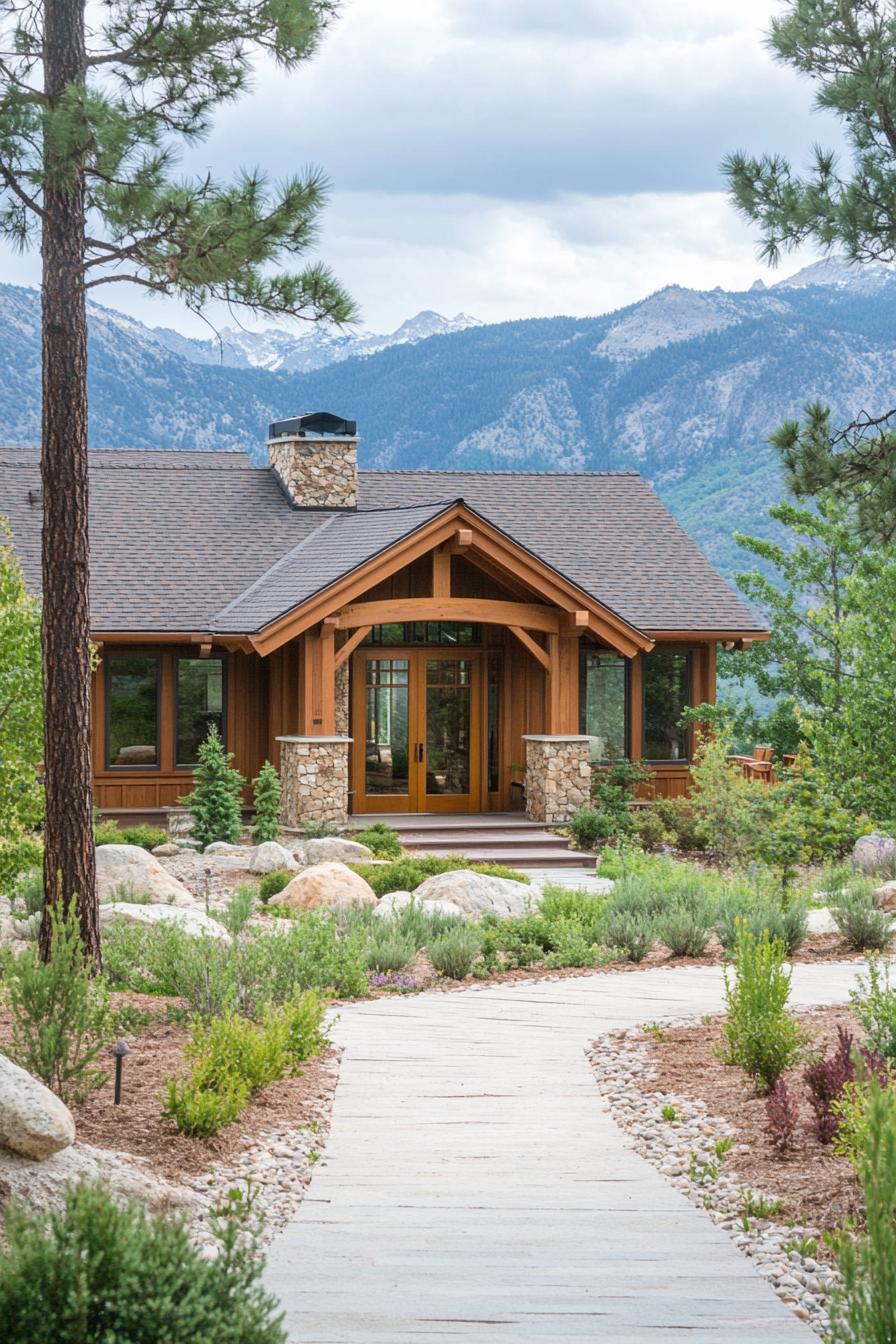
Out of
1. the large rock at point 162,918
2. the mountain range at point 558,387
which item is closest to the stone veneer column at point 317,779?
the large rock at point 162,918

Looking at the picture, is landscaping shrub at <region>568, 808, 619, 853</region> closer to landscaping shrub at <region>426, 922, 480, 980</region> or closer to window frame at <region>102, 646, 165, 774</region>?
window frame at <region>102, 646, 165, 774</region>

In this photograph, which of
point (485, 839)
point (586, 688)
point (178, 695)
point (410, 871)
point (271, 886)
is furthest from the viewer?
point (586, 688)

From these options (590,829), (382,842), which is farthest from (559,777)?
(382,842)

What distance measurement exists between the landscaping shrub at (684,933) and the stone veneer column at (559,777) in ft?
27.6

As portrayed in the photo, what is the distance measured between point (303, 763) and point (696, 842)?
17.1 feet

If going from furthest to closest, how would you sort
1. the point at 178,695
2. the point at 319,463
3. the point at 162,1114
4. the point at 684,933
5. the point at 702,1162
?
the point at 319,463 < the point at 178,695 < the point at 684,933 < the point at 162,1114 < the point at 702,1162

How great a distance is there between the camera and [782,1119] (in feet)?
18.6

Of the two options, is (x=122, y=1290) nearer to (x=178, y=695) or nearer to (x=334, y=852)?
(x=334, y=852)

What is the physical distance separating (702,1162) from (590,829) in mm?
13150

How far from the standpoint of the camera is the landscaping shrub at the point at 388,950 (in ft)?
33.4

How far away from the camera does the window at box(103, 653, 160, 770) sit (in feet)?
65.4

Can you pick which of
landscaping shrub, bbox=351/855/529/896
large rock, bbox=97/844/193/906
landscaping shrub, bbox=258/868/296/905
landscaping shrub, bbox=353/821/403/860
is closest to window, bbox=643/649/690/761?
landscaping shrub, bbox=353/821/403/860

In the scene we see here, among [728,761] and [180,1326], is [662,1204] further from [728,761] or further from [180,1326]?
[728,761]

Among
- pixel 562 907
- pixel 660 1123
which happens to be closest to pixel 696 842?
pixel 562 907
